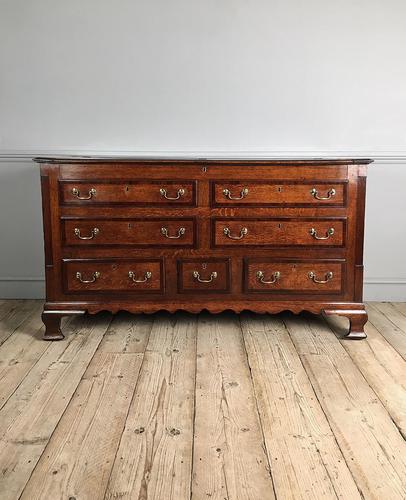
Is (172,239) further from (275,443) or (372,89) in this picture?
(372,89)

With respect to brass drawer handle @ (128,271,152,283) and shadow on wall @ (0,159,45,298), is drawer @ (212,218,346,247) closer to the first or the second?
brass drawer handle @ (128,271,152,283)

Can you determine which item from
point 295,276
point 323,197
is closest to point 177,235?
point 295,276

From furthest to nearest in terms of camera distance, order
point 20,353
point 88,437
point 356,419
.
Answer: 1. point 20,353
2. point 356,419
3. point 88,437

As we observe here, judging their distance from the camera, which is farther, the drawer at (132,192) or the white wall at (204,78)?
the white wall at (204,78)

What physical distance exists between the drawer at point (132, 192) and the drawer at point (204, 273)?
307mm

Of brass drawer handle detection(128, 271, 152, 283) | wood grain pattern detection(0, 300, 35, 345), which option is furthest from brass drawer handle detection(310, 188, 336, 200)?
wood grain pattern detection(0, 300, 35, 345)

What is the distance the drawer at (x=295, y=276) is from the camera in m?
3.05

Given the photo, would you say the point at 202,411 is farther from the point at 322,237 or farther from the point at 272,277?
the point at 322,237

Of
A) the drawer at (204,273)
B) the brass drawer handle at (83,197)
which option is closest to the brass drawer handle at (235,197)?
the drawer at (204,273)

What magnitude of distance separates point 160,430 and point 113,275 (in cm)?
115

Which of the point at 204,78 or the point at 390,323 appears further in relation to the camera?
the point at 204,78

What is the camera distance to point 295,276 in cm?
307

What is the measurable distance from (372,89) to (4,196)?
2324 mm

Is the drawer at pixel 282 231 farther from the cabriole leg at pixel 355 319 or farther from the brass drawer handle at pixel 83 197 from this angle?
the brass drawer handle at pixel 83 197
